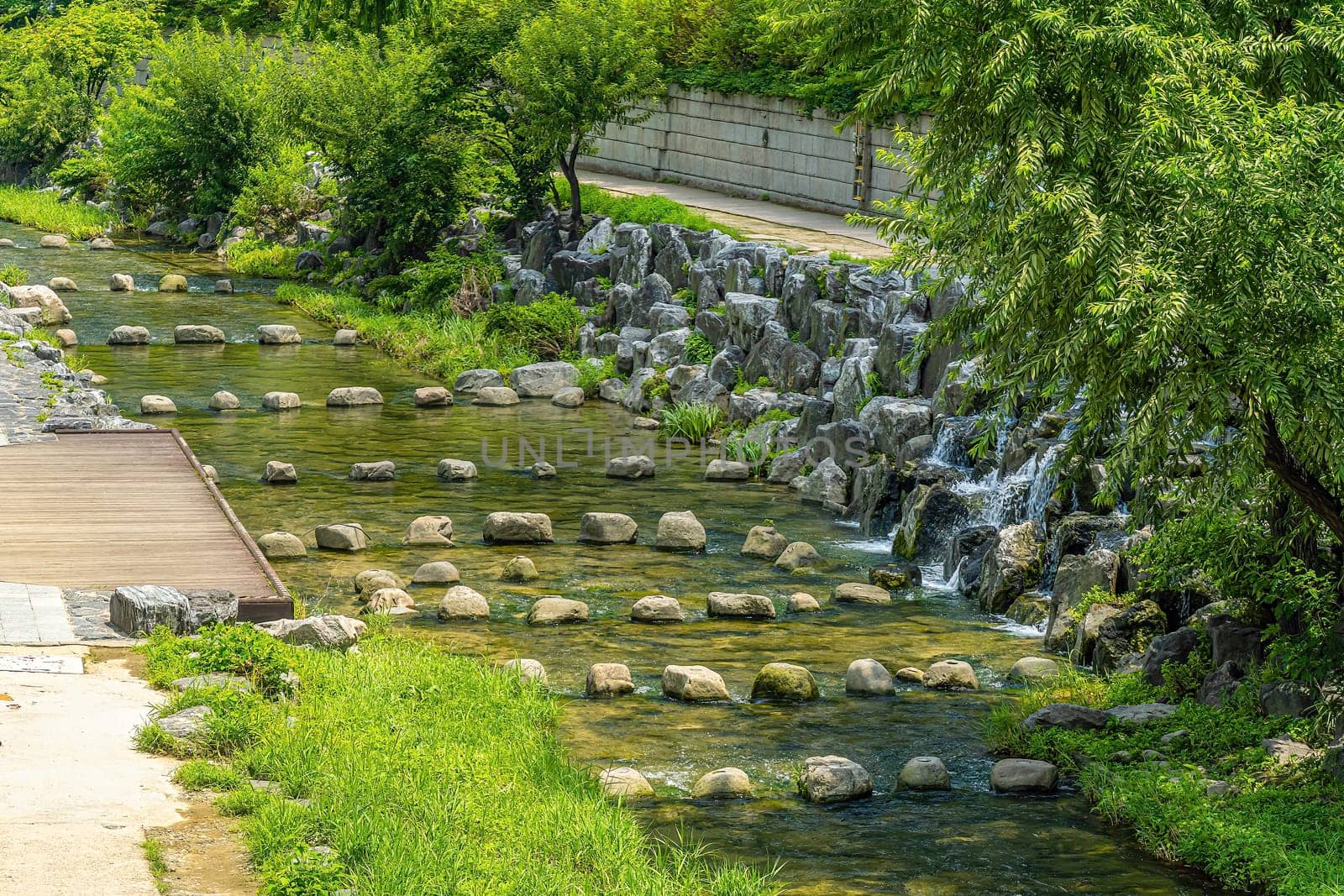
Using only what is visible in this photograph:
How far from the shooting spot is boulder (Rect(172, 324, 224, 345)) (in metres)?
27.3

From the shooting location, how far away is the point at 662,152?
1373 inches

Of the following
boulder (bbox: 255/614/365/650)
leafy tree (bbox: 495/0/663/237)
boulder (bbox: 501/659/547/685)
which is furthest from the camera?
leafy tree (bbox: 495/0/663/237)

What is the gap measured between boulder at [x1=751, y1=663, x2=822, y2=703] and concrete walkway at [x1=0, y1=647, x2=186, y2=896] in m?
4.55

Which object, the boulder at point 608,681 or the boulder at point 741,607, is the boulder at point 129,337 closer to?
the boulder at point 741,607

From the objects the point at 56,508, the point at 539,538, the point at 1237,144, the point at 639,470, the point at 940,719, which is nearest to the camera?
the point at 1237,144

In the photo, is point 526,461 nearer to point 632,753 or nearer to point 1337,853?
point 632,753

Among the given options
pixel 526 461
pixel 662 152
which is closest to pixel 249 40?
pixel 662 152

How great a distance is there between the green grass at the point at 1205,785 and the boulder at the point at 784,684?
1463 millimetres

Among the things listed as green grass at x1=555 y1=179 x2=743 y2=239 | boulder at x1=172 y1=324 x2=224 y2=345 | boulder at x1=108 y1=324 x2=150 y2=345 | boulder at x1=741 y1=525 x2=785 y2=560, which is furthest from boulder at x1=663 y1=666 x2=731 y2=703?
boulder at x1=108 y1=324 x2=150 y2=345

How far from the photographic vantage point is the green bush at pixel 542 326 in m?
26.2

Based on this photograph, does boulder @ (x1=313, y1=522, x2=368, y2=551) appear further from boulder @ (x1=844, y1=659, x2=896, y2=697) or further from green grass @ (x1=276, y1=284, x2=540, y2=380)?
green grass @ (x1=276, y1=284, x2=540, y2=380)

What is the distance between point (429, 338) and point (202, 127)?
13.5 metres

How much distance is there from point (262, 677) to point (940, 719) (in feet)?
15.9

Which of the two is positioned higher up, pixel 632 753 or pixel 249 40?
pixel 249 40
